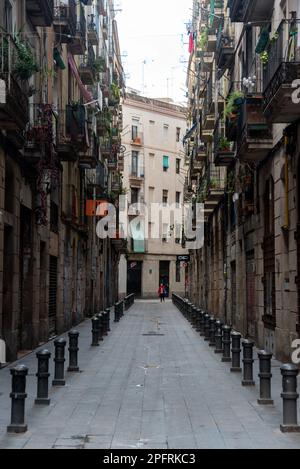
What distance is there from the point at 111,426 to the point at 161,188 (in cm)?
6216

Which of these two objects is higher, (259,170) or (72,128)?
(72,128)

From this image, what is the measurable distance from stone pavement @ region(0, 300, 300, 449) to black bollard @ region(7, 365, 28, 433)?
0.40 ft

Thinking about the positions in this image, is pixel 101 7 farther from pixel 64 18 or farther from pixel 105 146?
pixel 64 18

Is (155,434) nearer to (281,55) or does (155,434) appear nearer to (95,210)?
(281,55)

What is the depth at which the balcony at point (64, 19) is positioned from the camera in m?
22.0

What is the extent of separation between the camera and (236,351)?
46.7 ft

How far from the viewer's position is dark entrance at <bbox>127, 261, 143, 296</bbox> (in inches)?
2694

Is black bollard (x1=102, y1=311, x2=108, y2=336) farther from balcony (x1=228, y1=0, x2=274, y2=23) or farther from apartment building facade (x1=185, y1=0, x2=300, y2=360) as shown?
balcony (x1=228, y1=0, x2=274, y2=23)

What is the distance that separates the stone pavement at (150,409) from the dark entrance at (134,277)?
50.7 meters

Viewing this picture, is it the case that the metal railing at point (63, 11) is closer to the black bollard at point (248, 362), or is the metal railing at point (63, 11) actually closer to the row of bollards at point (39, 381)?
the row of bollards at point (39, 381)

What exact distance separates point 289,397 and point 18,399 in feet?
10.7

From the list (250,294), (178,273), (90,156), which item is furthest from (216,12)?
(178,273)

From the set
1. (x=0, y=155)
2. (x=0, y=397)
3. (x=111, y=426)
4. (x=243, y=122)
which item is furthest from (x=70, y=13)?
(x=111, y=426)

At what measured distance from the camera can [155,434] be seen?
336 inches
